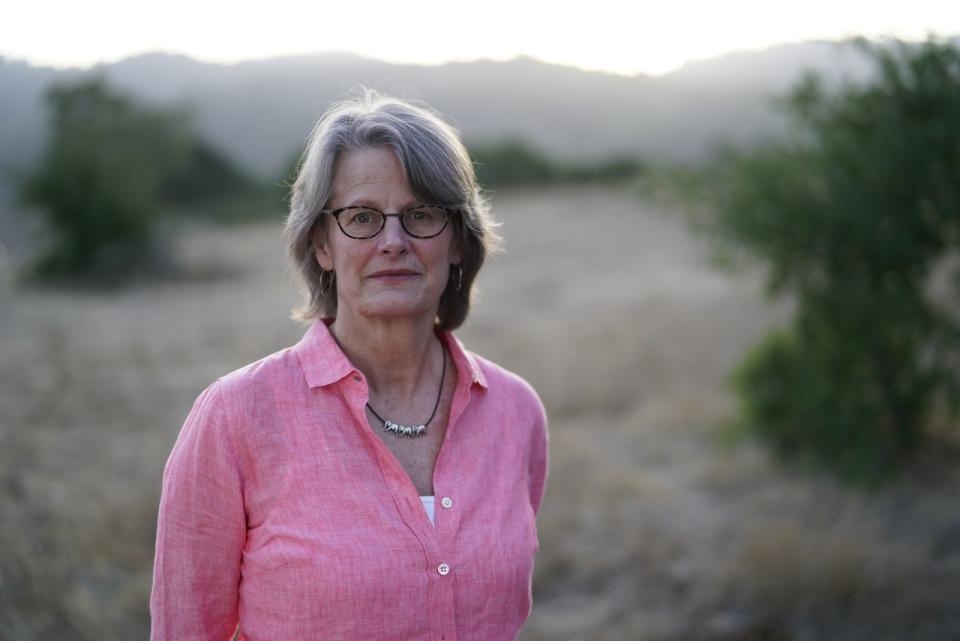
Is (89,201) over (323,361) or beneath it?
beneath

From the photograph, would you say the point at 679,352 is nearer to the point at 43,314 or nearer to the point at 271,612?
the point at 271,612

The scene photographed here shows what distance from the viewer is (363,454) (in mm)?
1851

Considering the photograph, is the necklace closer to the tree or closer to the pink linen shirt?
the pink linen shirt

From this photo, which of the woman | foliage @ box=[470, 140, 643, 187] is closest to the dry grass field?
the woman

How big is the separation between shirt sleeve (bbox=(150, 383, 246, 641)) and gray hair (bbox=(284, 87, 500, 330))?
506mm

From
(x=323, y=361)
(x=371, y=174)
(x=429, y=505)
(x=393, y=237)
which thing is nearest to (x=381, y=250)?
(x=393, y=237)

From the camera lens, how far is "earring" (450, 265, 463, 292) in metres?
2.34

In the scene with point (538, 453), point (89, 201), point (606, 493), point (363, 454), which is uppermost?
point (363, 454)

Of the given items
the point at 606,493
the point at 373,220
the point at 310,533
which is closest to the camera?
the point at 310,533

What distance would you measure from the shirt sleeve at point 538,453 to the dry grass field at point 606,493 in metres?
2.08

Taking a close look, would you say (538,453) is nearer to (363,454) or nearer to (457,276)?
(457,276)

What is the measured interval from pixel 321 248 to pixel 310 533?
735 millimetres

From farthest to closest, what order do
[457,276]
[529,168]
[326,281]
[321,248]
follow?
[529,168], [457,276], [326,281], [321,248]

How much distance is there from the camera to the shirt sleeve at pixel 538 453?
7.55ft
